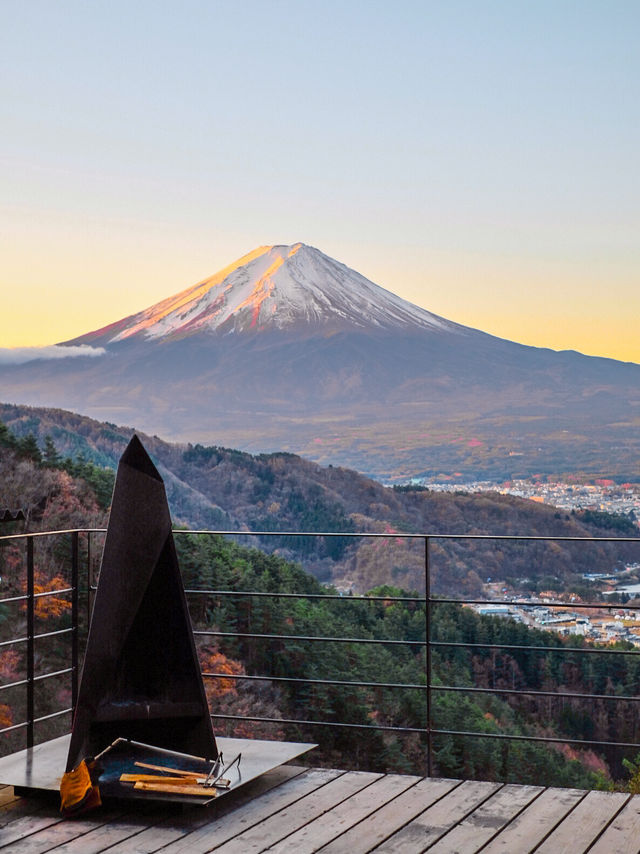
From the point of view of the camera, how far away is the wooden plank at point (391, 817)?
265 cm

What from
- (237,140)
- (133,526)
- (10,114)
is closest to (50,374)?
(237,140)

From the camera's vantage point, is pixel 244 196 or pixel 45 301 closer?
pixel 45 301

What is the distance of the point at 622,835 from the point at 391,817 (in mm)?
636

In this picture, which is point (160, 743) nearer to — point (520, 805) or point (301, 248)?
point (520, 805)

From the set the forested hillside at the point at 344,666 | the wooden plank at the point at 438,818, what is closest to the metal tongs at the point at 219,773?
the wooden plank at the point at 438,818

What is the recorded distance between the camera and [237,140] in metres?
31.2

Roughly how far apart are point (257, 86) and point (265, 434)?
16825 millimetres

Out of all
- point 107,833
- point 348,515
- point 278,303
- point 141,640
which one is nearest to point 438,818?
point 107,833

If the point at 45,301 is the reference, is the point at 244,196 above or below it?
above

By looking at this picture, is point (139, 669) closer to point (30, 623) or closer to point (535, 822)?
point (30, 623)

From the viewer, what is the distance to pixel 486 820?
112 inches

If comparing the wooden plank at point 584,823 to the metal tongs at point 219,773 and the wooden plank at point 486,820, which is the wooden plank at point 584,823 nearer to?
the wooden plank at point 486,820

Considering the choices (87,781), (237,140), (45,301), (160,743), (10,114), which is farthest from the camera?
(45,301)

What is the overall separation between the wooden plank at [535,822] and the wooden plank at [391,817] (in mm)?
281
